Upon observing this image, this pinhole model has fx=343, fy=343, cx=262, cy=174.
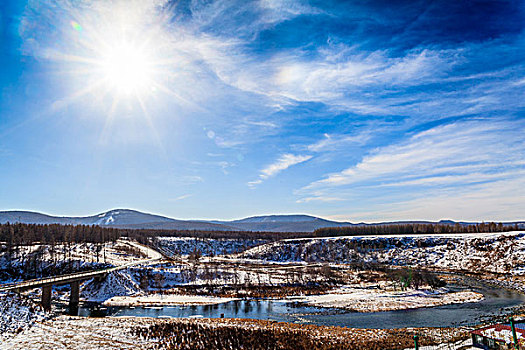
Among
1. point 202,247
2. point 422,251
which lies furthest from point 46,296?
point 202,247

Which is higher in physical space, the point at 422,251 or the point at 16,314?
the point at 16,314

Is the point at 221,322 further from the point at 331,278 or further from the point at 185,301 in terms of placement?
the point at 331,278

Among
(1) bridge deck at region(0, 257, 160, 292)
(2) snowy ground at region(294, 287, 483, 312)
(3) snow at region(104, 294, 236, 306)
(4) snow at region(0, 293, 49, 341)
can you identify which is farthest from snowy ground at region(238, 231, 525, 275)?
(4) snow at region(0, 293, 49, 341)

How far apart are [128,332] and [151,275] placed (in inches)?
1915

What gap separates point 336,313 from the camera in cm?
5053

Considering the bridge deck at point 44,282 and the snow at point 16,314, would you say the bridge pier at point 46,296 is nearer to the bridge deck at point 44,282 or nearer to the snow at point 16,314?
the bridge deck at point 44,282

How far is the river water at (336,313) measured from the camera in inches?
Result: 1748

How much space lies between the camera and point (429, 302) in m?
57.4

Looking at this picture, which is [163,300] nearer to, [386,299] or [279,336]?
[279,336]

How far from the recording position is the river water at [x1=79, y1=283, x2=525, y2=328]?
44.4 m

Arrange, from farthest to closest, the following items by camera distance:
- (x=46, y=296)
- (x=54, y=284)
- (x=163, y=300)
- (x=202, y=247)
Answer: (x=202, y=247) < (x=163, y=300) < (x=54, y=284) < (x=46, y=296)

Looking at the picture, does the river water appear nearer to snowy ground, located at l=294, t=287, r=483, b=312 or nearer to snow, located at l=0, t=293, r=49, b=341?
snowy ground, located at l=294, t=287, r=483, b=312

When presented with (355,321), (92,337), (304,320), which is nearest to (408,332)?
(355,321)

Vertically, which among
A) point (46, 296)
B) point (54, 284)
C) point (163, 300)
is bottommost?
point (163, 300)
